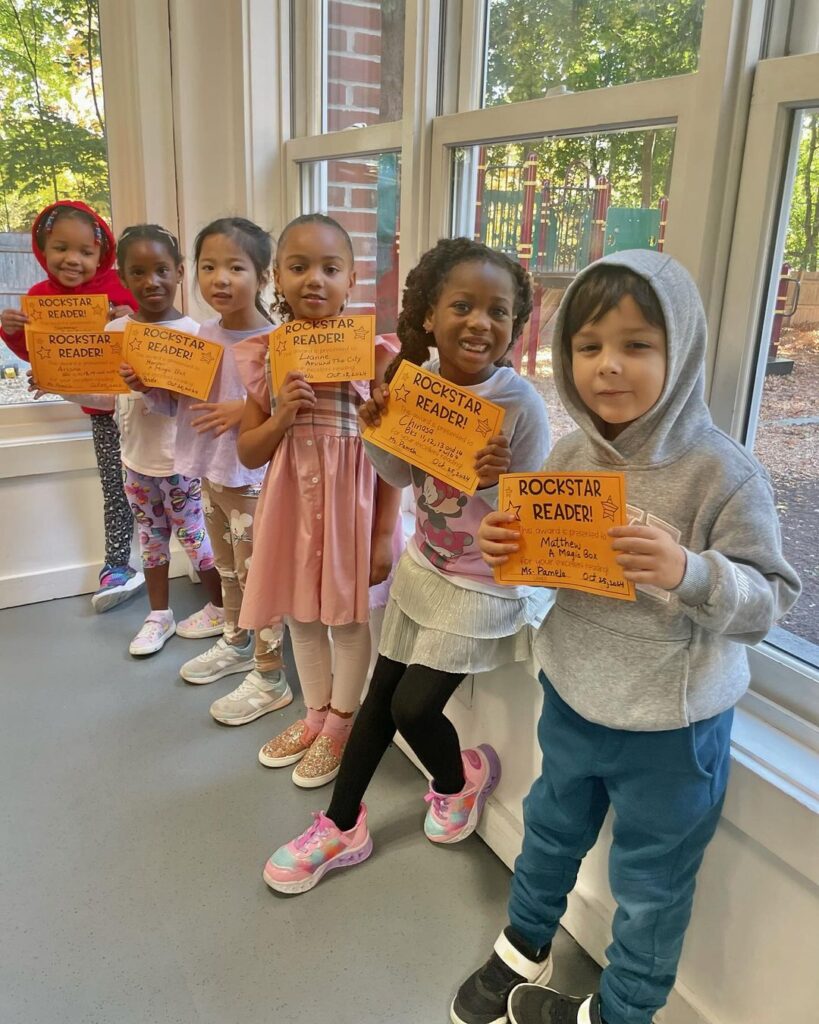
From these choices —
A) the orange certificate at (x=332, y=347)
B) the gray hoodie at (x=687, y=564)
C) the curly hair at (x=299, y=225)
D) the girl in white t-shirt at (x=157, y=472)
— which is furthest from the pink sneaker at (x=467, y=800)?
the girl in white t-shirt at (x=157, y=472)

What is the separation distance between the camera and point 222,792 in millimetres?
1719

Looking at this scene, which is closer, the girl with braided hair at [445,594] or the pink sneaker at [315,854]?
the girl with braided hair at [445,594]

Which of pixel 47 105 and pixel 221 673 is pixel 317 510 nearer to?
pixel 221 673

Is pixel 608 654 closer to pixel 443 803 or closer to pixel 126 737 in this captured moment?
pixel 443 803

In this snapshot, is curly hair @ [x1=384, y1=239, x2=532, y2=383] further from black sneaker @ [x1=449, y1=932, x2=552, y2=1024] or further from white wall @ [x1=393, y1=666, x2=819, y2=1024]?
black sneaker @ [x1=449, y1=932, x2=552, y2=1024]

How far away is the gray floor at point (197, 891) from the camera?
1.26m

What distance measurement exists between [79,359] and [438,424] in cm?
125

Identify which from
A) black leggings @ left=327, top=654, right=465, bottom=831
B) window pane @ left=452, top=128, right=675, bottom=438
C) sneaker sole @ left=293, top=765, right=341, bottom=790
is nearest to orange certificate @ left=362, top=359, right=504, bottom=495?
window pane @ left=452, top=128, right=675, bottom=438

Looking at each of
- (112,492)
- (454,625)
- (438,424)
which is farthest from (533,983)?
(112,492)

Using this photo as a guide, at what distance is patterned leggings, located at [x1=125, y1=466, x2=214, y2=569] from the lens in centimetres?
220

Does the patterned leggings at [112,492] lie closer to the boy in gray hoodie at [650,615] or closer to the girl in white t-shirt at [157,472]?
the girl in white t-shirt at [157,472]

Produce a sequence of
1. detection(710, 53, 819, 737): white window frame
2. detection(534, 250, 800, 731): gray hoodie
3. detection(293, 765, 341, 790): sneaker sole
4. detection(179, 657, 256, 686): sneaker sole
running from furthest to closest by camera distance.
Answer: detection(179, 657, 256, 686): sneaker sole, detection(293, 765, 341, 790): sneaker sole, detection(710, 53, 819, 737): white window frame, detection(534, 250, 800, 731): gray hoodie

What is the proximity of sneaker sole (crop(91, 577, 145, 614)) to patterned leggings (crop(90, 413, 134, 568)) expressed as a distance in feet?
0.25

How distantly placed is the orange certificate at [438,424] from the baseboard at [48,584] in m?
1.74
